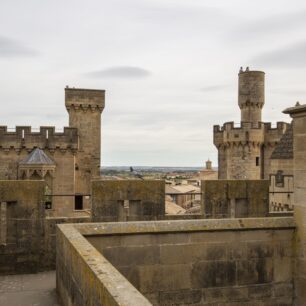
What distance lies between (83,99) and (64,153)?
5443 mm

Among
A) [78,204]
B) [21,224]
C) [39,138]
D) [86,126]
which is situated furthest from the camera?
→ [86,126]

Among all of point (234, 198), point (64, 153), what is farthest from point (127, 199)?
point (64, 153)

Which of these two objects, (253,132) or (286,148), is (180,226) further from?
(253,132)

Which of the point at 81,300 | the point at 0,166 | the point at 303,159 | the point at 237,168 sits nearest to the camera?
the point at 81,300

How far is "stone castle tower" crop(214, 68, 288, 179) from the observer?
4162 centimetres

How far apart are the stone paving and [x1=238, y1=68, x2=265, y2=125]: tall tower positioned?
38540 mm

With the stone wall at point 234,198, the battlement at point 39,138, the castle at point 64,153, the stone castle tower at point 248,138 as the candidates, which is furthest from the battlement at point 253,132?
the stone wall at point 234,198

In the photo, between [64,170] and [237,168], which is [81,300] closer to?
[64,170]

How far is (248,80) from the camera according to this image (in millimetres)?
44125

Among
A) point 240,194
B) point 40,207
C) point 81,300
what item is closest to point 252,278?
point 240,194

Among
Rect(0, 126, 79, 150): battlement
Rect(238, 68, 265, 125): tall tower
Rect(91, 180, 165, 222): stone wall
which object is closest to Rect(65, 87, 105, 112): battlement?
Rect(0, 126, 79, 150): battlement

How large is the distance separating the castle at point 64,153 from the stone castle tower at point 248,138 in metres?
15.2

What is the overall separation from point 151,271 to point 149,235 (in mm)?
531

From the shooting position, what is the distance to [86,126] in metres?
32.7
